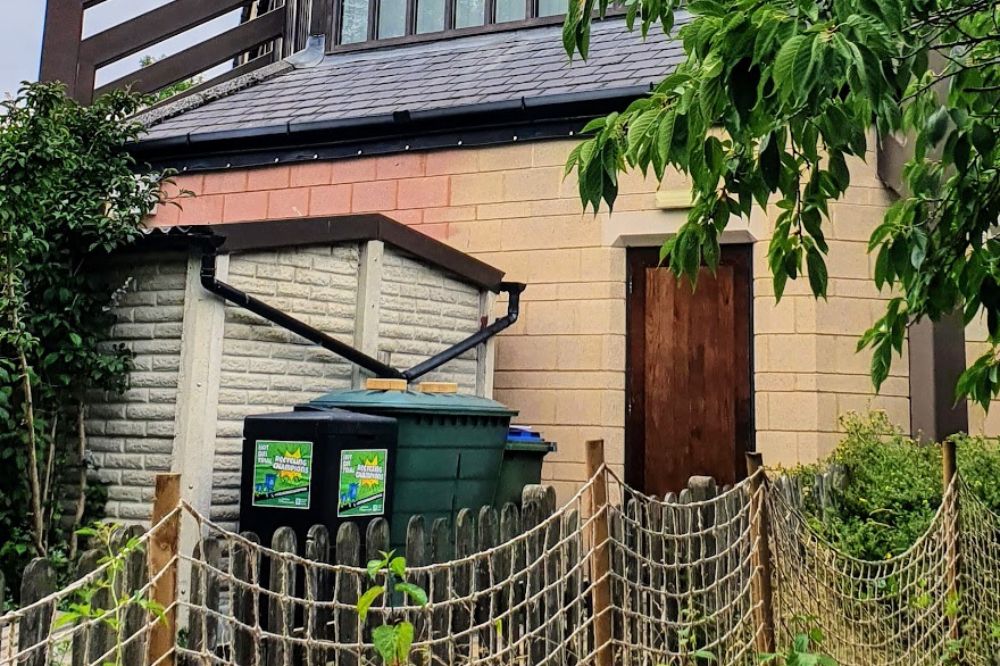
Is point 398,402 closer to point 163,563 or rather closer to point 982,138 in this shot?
point 163,563

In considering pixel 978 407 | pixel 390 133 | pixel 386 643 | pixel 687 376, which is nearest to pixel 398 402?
pixel 386 643

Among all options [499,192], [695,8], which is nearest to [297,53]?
[499,192]

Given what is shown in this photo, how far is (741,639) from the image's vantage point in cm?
449

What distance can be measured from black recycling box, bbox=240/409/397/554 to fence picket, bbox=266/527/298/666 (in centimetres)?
160

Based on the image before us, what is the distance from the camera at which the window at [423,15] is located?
34.7 feet

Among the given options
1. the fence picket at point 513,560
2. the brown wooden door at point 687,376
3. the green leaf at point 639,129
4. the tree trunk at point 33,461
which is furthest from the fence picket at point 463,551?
the brown wooden door at point 687,376

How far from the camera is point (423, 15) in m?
11.1

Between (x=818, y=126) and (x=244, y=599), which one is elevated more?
(x=818, y=126)

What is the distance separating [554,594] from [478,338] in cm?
350

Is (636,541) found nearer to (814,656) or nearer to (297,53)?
(814,656)

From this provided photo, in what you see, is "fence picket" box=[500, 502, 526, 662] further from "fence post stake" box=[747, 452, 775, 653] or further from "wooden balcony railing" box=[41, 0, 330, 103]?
"wooden balcony railing" box=[41, 0, 330, 103]

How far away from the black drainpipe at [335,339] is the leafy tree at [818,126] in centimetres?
324

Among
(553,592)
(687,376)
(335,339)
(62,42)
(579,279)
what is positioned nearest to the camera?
(553,592)

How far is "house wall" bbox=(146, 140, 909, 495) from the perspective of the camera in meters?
7.65
